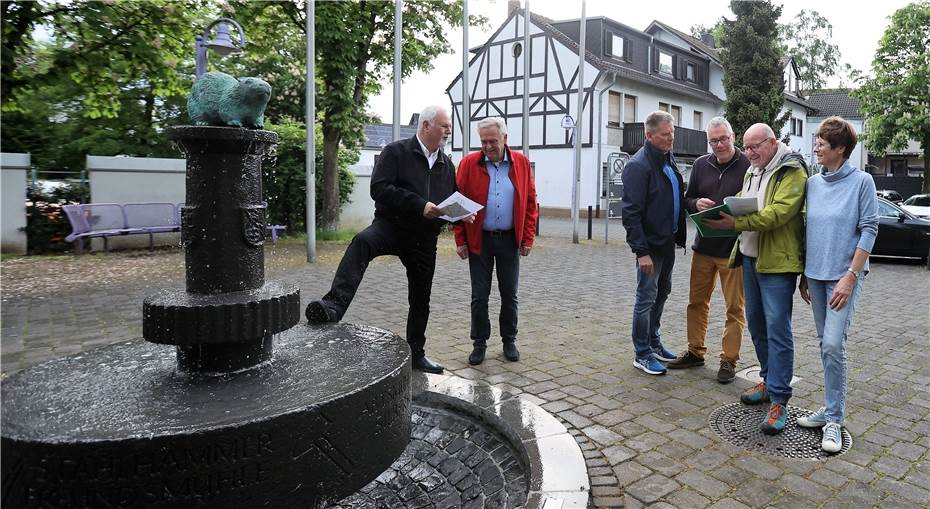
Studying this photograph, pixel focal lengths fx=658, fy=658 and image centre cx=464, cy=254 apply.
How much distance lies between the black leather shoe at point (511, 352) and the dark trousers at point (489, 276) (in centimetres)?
18

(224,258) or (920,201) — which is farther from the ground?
(920,201)

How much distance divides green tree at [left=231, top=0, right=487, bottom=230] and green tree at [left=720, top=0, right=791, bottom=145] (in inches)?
722

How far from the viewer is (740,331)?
5.09 m

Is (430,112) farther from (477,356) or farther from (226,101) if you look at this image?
(226,101)

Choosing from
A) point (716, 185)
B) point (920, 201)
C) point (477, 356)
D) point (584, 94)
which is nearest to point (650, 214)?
point (716, 185)

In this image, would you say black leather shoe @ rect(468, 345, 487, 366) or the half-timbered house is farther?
the half-timbered house

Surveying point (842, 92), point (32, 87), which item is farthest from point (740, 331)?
point (842, 92)

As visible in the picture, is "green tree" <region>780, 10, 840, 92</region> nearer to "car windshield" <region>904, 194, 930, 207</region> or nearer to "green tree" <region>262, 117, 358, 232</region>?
"car windshield" <region>904, 194, 930, 207</region>

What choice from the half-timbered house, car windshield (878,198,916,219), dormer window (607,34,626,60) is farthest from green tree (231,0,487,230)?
dormer window (607,34,626,60)

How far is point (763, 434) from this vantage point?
399cm

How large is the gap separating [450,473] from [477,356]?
2.09 metres

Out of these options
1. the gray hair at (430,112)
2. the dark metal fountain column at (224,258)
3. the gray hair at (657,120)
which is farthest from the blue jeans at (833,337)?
the dark metal fountain column at (224,258)

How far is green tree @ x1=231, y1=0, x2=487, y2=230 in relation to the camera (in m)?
15.7

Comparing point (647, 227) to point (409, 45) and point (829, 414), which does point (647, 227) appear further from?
point (409, 45)
